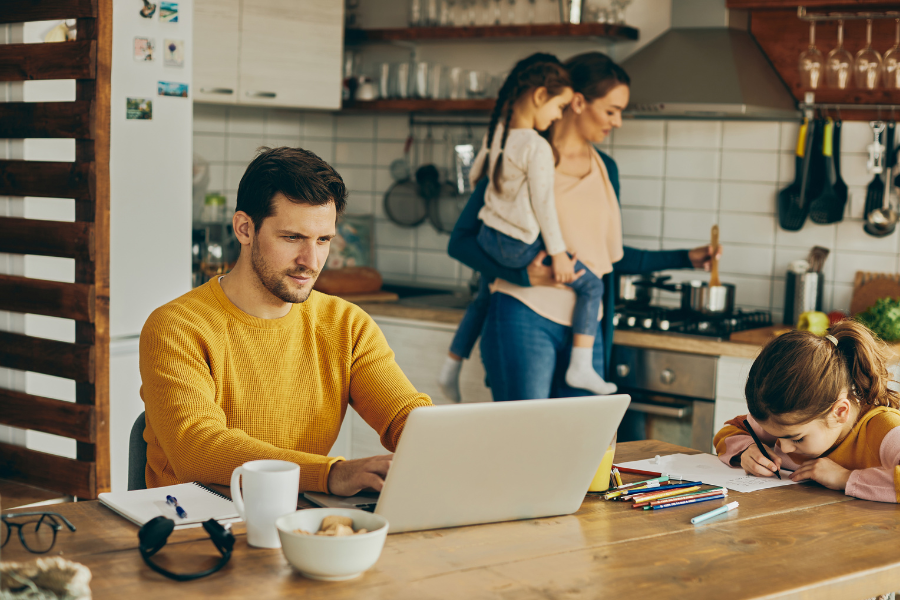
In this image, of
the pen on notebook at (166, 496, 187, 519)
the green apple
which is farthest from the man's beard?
the green apple

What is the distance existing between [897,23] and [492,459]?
2.55 m

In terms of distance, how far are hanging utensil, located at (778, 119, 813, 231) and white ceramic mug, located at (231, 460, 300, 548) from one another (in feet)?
8.44

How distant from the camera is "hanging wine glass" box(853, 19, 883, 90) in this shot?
312 centimetres

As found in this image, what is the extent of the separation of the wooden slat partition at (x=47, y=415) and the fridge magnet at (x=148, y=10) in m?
1.10

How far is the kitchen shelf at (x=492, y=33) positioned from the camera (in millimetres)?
3477

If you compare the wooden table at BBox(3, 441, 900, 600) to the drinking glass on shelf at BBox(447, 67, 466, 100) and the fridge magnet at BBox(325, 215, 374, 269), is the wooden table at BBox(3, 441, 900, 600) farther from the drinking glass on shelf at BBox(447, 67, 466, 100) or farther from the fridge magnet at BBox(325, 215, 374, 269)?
the fridge magnet at BBox(325, 215, 374, 269)

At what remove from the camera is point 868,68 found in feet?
10.3

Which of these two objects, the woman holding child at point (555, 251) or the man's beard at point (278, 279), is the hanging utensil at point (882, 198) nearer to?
the woman holding child at point (555, 251)

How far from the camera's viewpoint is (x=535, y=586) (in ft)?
3.77

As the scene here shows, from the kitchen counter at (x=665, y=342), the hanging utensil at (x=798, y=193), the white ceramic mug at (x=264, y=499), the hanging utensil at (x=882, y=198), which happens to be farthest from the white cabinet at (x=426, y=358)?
the white ceramic mug at (x=264, y=499)

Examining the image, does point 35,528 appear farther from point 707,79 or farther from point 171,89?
point 707,79

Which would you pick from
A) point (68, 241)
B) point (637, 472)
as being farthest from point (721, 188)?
point (68, 241)

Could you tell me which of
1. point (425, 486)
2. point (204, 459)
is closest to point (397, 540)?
point (425, 486)

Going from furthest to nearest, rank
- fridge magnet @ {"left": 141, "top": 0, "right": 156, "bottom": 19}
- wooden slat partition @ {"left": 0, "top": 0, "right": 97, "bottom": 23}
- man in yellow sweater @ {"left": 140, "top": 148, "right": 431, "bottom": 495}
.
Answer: fridge magnet @ {"left": 141, "top": 0, "right": 156, "bottom": 19}, wooden slat partition @ {"left": 0, "top": 0, "right": 97, "bottom": 23}, man in yellow sweater @ {"left": 140, "top": 148, "right": 431, "bottom": 495}
